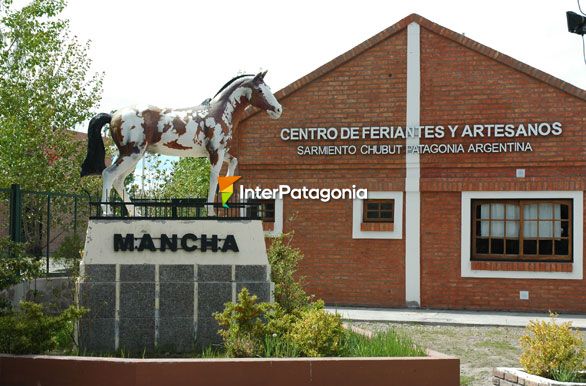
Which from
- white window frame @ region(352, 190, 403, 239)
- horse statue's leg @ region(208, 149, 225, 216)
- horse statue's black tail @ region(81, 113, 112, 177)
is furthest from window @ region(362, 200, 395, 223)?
horse statue's black tail @ region(81, 113, 112, 177)

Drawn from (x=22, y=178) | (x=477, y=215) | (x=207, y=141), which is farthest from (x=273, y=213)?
(x=207, y=141)

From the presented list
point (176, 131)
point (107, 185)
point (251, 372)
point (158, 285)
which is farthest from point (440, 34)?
point (251, 372)

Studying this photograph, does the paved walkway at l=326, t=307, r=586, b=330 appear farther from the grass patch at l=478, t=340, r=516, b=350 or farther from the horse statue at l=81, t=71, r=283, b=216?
the horse statue at l=81, t=71, r=283, b=216

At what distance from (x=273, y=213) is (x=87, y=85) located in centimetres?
631

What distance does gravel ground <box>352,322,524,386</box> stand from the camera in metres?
10.1

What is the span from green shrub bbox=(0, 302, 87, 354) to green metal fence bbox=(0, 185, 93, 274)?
1710 mm

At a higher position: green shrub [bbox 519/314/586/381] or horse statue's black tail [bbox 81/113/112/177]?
horse statue's black tail [bbox 81/113/112/177]

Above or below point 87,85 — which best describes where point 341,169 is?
below

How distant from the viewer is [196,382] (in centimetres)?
754

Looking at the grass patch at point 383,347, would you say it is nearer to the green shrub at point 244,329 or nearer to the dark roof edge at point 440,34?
the green shrub at point 244,329

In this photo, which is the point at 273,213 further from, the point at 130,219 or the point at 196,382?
the point at 196,382

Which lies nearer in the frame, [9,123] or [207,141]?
[207,141]

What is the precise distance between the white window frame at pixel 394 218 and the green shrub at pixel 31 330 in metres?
10.2

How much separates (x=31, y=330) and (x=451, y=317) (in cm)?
985
